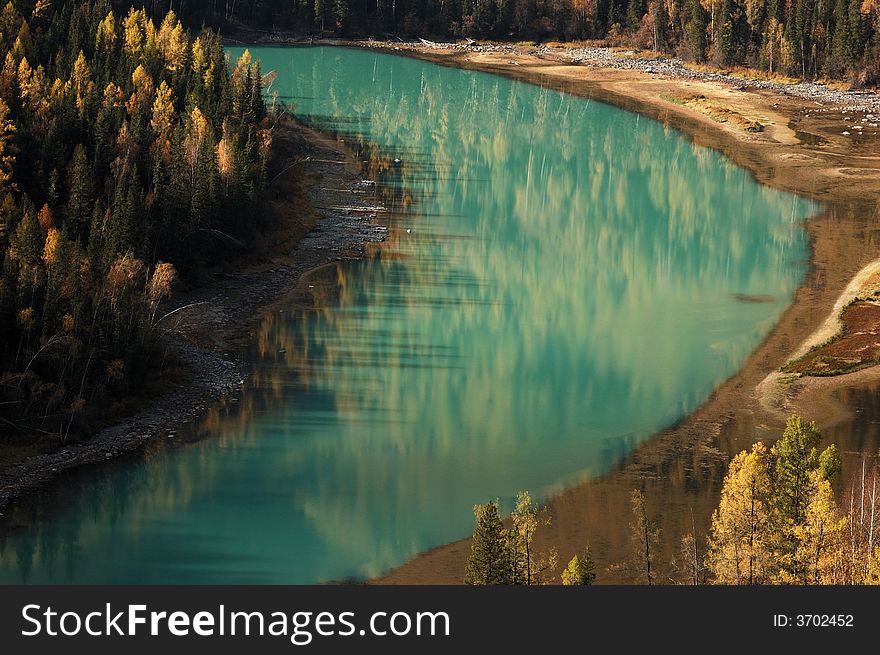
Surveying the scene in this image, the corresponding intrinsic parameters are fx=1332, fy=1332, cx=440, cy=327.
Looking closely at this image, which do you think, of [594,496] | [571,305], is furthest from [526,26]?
[594,496]

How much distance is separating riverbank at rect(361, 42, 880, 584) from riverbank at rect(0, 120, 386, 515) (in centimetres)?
1257

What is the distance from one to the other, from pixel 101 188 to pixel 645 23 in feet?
395

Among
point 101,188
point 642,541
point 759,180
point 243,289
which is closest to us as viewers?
point 642,541

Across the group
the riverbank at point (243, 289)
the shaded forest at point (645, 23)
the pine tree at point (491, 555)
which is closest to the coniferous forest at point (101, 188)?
the riverbank at point (243, 289)

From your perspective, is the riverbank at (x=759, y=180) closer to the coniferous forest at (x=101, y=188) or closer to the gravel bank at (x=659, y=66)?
the gravel bank at (x=659, y=66)

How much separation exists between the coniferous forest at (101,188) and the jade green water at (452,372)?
14.4ft

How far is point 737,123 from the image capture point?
120 metres

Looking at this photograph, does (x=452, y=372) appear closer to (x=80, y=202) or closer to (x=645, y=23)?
(x=80, y=202)

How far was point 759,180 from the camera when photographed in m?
98.4

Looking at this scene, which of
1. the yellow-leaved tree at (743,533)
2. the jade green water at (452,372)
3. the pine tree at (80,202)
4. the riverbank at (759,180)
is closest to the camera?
the yellow-leaved tree at (743,533)

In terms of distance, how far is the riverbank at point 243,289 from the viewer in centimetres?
4547

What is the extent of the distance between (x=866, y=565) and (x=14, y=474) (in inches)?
1032

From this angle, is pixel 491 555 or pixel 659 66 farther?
pixel 659 66

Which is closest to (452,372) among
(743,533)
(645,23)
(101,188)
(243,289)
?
(243,289)
